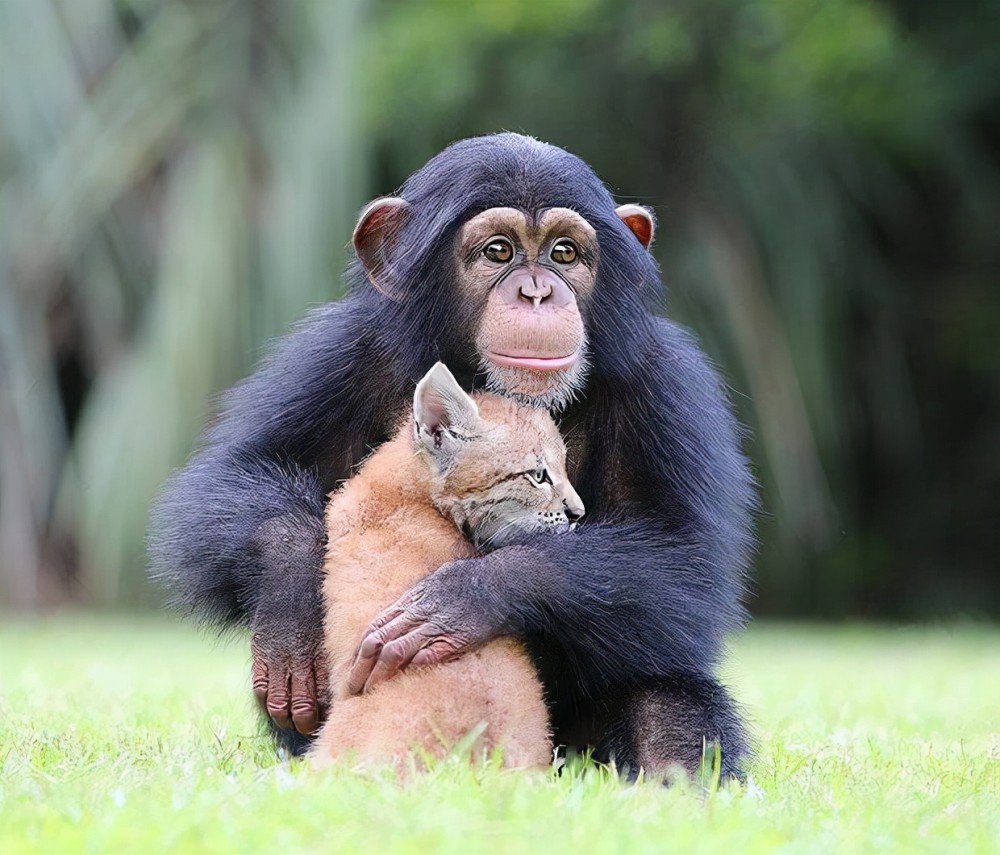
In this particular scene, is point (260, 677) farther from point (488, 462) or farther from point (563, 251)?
point (563, 251)

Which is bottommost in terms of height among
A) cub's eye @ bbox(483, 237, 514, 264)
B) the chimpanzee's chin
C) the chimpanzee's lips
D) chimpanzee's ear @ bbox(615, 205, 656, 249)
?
the chimpanzee's chin

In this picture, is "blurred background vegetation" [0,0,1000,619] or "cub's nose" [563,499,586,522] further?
"blurred background vegetation" [0,0,1000,619]

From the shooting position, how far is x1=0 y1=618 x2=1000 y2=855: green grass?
108 inches

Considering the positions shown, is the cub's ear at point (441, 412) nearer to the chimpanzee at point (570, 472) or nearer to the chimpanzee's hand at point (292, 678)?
the chimpanzee at point (570, 472)

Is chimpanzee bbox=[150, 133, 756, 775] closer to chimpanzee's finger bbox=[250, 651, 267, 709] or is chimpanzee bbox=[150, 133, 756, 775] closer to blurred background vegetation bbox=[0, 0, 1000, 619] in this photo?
chimpanzee's finger bbox=[250, 651, 267, 709]

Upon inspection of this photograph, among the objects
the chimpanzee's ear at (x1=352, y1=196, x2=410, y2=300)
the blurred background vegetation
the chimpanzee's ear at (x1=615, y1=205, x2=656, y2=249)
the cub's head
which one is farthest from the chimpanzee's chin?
the blurred background vegetation

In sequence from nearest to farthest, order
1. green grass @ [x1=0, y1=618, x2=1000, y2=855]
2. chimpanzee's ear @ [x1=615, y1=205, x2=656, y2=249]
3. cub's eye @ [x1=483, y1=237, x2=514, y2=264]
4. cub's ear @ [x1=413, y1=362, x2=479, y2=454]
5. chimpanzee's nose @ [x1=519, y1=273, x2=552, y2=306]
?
green grass @ [x1=0, y1=618, x2=1000, y2=855] < cub's ear @ [x1=413, y1=362, x2=479, y2=454] < chimpanzee's nose @ [x1=519, y1=273, x2=552, y2=306] < cub's eye @ [x1=483, y1=237, x2=514, y2=264] < chimpanzee's ear @ [x1=615, y1=205, x2=656, y2=249]

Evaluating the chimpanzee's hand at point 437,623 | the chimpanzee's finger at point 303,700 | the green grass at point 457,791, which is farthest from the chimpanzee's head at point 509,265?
the green grass at point 457,791

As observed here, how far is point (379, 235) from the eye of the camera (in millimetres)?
4902

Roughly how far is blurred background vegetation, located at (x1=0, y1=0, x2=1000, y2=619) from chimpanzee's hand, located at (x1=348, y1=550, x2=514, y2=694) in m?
8.93

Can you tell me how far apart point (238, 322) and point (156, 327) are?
0.69 metres

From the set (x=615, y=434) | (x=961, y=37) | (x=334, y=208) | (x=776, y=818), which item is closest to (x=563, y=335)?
(x=615, y=434)

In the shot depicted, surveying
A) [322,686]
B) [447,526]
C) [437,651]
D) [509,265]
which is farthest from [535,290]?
[322,686]

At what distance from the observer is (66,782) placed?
3420 millimetres
